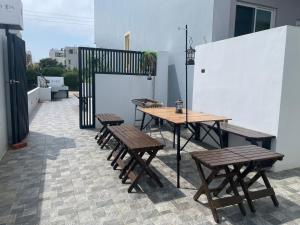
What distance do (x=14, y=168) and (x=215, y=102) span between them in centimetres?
406

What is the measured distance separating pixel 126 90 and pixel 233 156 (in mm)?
5197

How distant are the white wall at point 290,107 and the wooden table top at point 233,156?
1.25 m

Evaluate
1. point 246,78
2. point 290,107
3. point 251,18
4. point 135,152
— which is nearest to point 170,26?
point 251,18

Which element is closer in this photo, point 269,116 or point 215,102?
point 269,116

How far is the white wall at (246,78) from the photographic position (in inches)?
161

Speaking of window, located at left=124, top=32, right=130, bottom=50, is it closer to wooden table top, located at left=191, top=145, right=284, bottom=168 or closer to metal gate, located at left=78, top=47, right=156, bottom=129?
metal gate, located at left=78, top=47, right=156, bottom=129

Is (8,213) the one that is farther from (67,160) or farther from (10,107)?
(10,107)

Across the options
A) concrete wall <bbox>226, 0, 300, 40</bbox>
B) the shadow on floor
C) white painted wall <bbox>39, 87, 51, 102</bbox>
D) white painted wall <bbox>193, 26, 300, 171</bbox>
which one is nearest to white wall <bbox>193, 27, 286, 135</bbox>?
white painted wall <bbox>193, 26, 300, 171</bbox>

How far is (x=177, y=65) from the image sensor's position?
7.80 metres

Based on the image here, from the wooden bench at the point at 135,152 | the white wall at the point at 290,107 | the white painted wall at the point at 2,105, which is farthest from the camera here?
the white painted wall at the point at 2,105

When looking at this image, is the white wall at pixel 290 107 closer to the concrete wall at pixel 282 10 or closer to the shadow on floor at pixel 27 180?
the concrete wall at pixel 282 10

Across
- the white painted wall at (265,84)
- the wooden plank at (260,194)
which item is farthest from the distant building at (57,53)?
the wooden plank at (260,194)

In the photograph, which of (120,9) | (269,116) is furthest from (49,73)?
(269,116)

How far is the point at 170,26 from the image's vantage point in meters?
8.05
